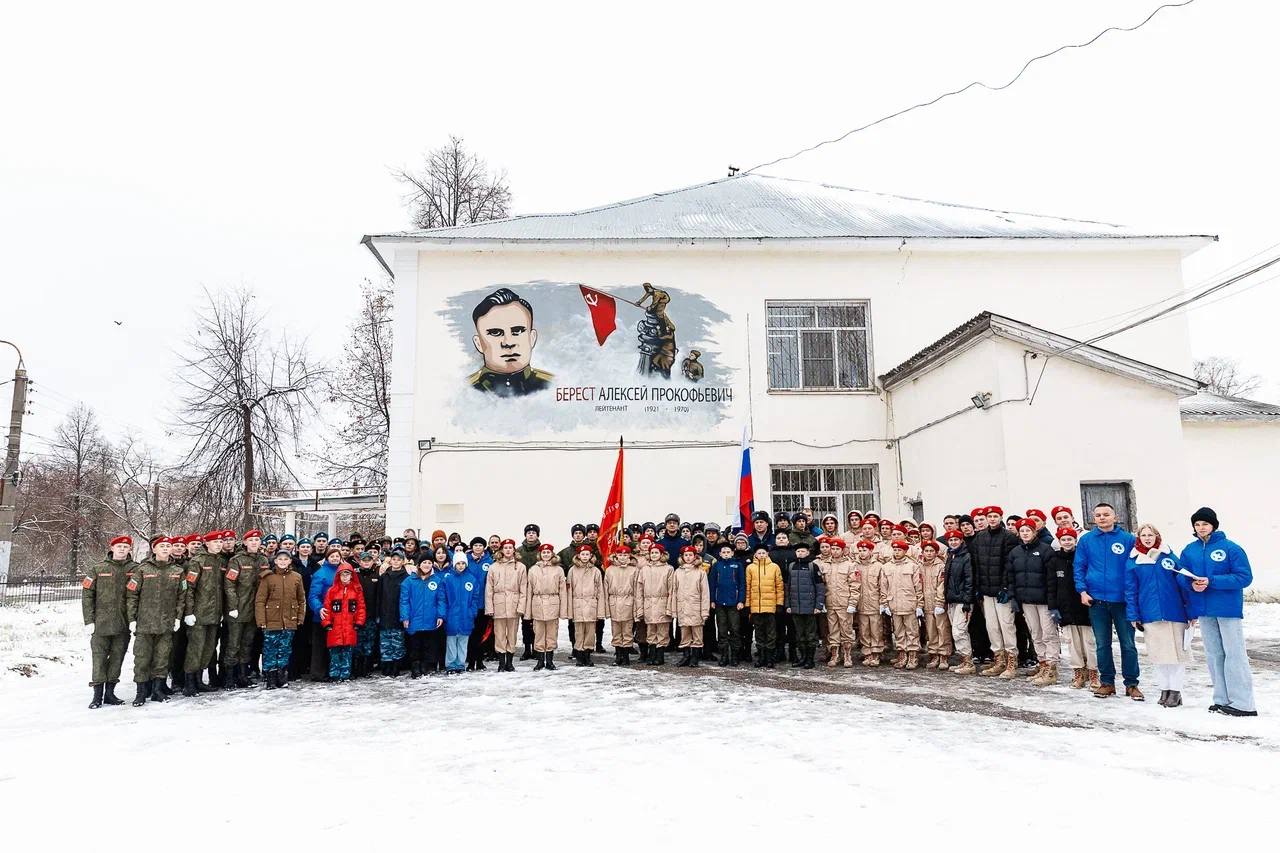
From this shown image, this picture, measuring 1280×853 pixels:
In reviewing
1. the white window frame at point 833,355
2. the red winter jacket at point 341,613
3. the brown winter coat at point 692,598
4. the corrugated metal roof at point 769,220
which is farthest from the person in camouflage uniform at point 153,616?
the white window frame at point 833,355

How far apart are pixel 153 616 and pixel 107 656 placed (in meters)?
0.56

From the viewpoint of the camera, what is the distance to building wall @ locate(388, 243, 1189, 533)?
49.5 feet

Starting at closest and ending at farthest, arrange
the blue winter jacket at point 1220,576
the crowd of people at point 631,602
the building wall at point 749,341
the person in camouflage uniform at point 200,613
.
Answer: the blue winter jacket at point 1220,576 < the crowd of people at point 631,602 < the person in camouflage uniform at point 200,613 < the building wall at point 749,341

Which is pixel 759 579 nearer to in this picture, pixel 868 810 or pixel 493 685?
pixel 493 685

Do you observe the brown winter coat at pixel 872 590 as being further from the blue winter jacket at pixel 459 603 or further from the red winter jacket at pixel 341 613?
the red winter jacket at pixel 341 613

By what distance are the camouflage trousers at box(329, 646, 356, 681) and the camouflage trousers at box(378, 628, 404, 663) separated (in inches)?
14.1

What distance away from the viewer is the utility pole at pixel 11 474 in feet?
66.5

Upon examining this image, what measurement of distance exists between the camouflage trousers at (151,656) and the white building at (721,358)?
262 inches

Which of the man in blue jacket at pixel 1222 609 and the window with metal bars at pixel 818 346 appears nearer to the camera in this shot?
the man in blue jacket at pixel 1222 609

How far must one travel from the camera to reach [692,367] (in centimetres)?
1553

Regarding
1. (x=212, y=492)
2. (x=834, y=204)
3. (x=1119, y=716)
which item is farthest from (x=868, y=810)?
(x=212, y=492)

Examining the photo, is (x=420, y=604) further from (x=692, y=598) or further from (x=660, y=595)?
(x=692, y=598)

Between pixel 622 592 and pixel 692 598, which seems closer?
pixel 692 598

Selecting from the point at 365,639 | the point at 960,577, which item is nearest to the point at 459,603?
the point at 365,639
